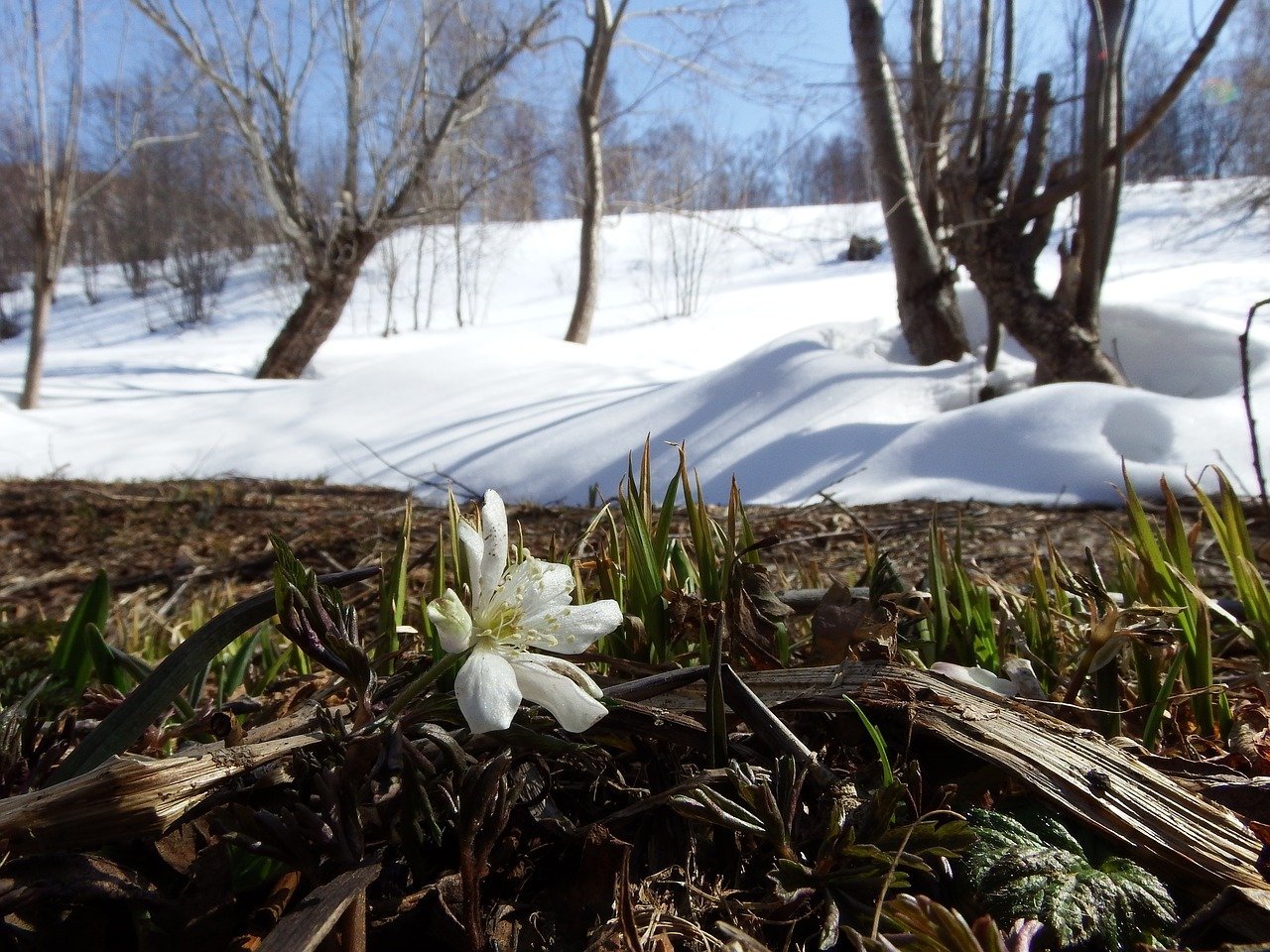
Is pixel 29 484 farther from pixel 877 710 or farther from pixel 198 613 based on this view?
pixel 877 710

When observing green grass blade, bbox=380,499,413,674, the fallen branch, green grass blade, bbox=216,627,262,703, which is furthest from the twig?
green grass blade, bbox=216,627,262,703

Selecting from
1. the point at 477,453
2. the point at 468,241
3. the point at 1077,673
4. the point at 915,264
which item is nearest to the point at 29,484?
the point at 477,453

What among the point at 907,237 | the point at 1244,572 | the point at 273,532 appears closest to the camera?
the point at 1244,572

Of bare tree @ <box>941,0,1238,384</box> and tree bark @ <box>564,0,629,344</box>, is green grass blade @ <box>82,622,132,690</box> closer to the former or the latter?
bare tree @ <box>941,0,1238,384</box>

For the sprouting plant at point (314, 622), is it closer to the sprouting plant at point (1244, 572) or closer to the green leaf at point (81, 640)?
the green leaf at point (81, 640)

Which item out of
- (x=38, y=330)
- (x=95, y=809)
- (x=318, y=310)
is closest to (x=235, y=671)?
(x=95, y=809)

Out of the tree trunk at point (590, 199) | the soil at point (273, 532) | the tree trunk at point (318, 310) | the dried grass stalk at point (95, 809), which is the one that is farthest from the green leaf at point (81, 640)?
the tree trunk at point (590, 199)

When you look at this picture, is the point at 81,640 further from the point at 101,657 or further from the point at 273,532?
the point at 273,532
